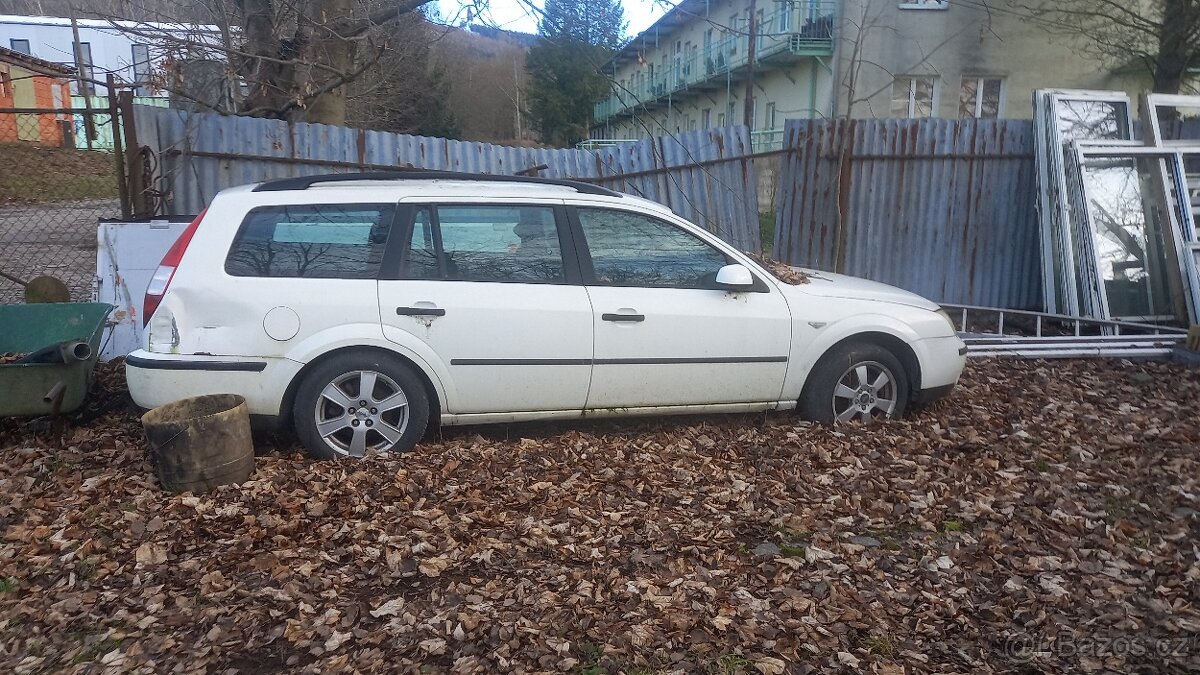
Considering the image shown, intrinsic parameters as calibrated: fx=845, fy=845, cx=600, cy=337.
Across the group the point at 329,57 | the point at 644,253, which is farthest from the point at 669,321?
the point at 329,57

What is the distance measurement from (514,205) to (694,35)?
23096mm

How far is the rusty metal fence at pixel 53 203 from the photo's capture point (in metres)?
12.4

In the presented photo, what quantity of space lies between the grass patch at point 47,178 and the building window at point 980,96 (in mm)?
18361

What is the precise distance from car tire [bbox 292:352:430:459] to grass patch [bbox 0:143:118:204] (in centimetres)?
1413

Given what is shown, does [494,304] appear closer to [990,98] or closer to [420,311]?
[420,311]

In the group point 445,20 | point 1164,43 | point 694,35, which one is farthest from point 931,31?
point 445,20

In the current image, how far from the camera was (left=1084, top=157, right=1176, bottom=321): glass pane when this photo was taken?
8.70 m

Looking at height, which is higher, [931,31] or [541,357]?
[931,31]

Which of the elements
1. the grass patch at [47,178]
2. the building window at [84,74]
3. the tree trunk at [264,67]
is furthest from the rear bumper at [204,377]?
the grass patch at [47,178]

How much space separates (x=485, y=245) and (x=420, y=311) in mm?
571

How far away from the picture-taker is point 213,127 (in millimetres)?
7793

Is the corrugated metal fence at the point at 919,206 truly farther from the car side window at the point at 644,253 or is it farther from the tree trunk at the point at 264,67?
the tree trunk at the point at 264,67

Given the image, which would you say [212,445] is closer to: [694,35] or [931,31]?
[931,31]

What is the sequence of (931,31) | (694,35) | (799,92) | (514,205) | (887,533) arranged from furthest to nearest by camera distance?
(694,35)
(799,92)
(931,31)
(514,205)
(887,533)
